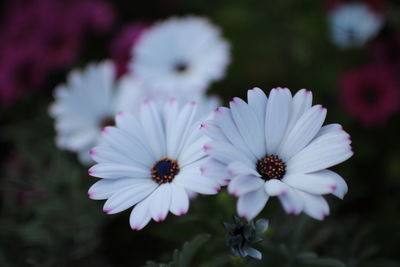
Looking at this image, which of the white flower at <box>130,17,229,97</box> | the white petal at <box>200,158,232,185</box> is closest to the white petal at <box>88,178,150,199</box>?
the white petal at <box>200,158,232,185</box>

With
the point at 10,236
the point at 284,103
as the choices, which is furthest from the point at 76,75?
the point at 284,103

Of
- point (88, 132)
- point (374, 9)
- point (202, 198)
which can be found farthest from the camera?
point (374, 9)

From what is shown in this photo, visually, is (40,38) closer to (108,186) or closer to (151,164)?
(151,164)

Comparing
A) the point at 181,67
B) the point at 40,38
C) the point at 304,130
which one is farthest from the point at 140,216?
the point at 40,38

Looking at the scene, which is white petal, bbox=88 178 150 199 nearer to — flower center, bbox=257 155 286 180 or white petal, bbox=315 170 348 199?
flower center, bbox=257 155 286 180

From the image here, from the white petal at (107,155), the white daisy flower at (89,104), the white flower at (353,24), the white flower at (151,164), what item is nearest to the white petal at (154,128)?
the white flower at (151,164)

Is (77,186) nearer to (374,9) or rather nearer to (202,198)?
(202,198)
